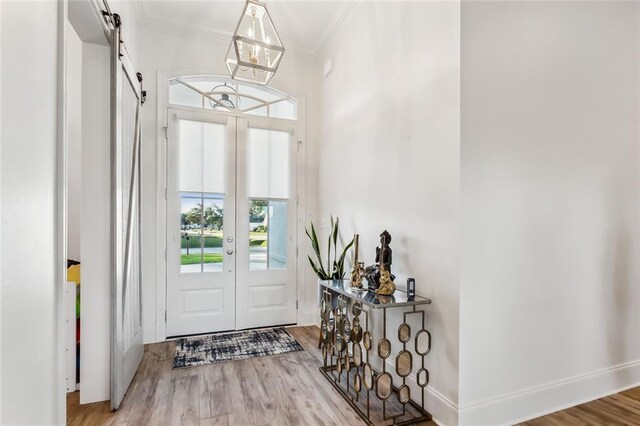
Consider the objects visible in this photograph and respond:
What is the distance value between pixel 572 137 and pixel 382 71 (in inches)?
58.0

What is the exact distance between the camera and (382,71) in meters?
2.81

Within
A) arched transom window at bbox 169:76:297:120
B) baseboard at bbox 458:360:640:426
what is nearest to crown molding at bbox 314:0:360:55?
arched transom window at bbox 169:76:297:120

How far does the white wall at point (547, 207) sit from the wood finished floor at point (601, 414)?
0.06m

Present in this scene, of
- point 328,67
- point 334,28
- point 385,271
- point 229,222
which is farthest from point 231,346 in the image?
point 334,28

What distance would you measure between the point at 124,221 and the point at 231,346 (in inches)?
63.4

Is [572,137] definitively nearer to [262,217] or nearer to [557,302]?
[557,302]

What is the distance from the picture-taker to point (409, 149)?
246 cm

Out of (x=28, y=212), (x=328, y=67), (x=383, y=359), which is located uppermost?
(x=328, y=67)

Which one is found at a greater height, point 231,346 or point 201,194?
point 201,194

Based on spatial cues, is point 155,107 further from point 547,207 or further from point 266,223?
point 547,207

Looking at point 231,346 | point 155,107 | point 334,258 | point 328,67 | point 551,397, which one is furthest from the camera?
point 328,67

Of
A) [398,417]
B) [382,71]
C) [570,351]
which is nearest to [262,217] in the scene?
[382,71]

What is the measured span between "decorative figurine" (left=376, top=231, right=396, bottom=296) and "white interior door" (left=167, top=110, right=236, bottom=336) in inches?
77.1

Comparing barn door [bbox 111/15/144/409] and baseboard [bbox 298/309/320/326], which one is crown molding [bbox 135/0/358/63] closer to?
barn door [bbox 111/15/144/409]
